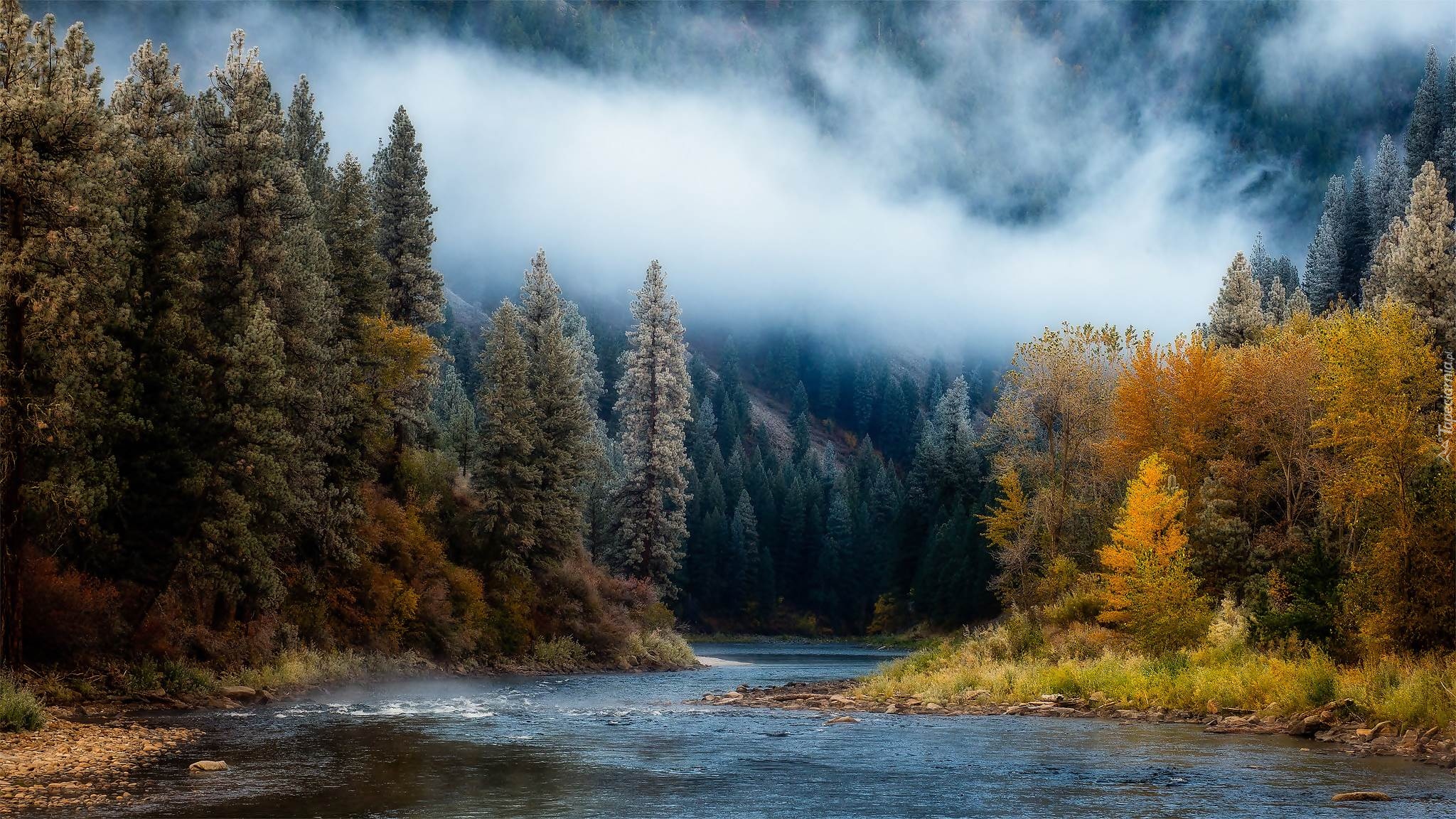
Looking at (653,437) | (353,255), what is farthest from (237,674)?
(653,437)

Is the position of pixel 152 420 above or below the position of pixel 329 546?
A: above

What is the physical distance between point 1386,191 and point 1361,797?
452 ft

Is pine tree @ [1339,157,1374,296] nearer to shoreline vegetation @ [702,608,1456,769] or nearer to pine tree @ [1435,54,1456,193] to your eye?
pine tree @ [1435,54,1456,193]

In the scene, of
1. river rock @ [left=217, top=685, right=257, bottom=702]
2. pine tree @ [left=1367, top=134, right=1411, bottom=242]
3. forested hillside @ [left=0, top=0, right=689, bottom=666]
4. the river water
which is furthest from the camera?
pine tree @ [left=1367, top=134, right=1411, bottom=242]

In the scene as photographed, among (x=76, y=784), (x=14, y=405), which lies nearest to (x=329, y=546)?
(x=14, y=405)

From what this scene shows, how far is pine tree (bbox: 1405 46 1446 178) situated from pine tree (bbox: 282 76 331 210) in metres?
127

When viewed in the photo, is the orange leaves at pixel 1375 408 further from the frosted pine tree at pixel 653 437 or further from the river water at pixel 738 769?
the frosted pine tree at pixel 653 437

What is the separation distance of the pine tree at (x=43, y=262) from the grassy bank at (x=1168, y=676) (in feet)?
94.3

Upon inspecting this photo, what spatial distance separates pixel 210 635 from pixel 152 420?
8.08 meters

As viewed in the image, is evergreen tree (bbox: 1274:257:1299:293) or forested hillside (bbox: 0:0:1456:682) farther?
evergreen tree (bbox: 1274:257:1299:293)

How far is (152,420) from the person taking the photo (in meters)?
38.5

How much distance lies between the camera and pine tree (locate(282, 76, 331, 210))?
57812 millimetres

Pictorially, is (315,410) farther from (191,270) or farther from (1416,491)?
(1416,491)

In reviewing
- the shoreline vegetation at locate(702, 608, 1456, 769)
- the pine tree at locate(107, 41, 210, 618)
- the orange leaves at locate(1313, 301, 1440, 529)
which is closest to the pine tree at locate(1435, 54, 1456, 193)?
the orange leaves at locate(1313, 301, 1440, 529)
